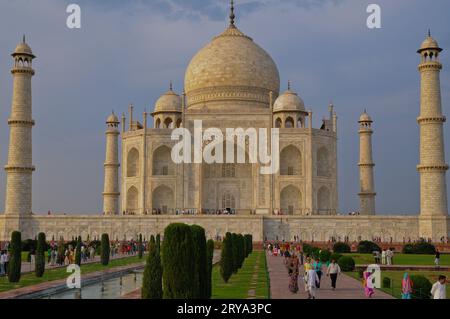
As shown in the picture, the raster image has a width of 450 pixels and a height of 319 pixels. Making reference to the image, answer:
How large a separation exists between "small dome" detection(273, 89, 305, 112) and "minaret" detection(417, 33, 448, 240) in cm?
762

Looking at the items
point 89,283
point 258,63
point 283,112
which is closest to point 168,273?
point 89,283

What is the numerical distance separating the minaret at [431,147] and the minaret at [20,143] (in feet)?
59.3

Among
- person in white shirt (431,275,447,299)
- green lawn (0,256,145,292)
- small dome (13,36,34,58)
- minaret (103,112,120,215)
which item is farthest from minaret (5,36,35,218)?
person in white shirt (431,275,447,299)

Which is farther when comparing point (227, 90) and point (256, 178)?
point (227, 90)

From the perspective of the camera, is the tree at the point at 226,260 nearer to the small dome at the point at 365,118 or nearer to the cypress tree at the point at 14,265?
the cypress tree at the point at 14,265

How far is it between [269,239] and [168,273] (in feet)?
68.1

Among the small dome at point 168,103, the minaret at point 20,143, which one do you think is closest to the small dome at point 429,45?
the small dome at point 168,103

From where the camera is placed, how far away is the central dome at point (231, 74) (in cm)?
3616

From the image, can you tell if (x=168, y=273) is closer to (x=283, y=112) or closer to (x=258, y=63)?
(x=283, y=112)

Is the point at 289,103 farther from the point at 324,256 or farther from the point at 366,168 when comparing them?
the point at 324,256

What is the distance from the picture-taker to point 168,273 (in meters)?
8.42

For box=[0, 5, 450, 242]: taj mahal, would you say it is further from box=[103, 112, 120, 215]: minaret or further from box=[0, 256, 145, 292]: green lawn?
box=[0, 256, 145, 292]: green lawn

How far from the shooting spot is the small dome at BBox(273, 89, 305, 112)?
3416cm

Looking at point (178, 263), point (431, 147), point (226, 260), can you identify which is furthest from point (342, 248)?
point (178, 263)
